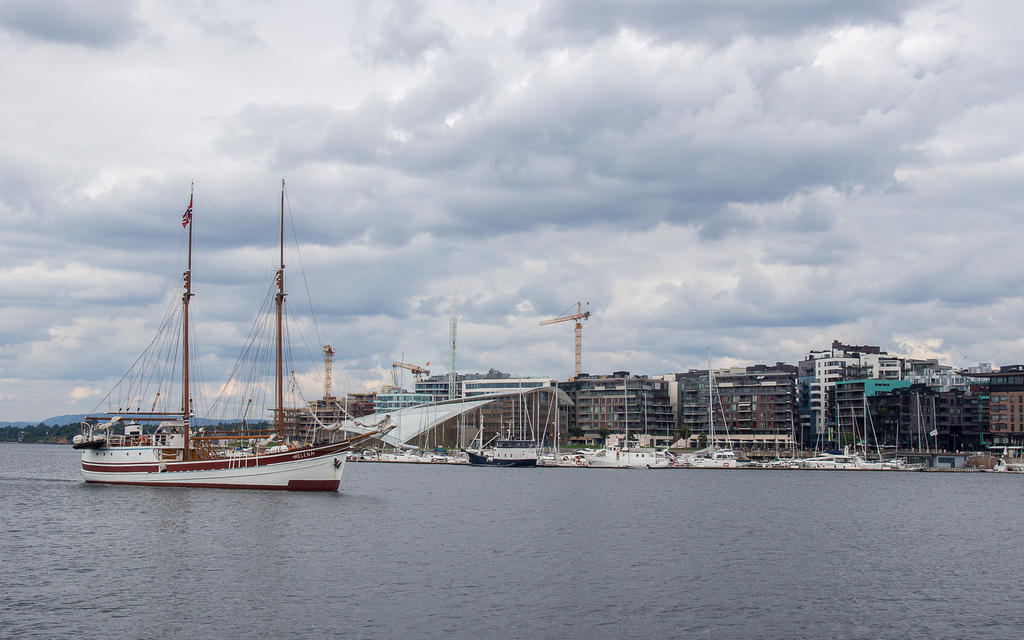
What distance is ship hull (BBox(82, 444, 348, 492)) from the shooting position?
301 ft

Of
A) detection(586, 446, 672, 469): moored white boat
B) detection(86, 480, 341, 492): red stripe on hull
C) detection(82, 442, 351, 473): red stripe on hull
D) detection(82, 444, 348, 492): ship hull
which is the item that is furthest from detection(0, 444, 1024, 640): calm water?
detection(586, 446, 672, 469): moored white boat

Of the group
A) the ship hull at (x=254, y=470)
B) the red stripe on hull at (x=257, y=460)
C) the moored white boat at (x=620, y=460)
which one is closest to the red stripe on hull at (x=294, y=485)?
the ship hull at (x=254, y=470)

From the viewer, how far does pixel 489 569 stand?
50531mm

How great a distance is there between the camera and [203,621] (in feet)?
121

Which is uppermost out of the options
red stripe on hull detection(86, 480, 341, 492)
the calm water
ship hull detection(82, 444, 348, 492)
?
ship hull detection(82, 444, 348, 492)

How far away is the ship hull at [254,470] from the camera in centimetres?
9175

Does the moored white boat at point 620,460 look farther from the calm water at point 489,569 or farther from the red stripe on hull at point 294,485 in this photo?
the red stripe on hull at point 294,485

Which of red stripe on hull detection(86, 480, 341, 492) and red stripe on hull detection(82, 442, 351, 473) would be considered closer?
red stripe on hull detection(82, 442, 351, 473)

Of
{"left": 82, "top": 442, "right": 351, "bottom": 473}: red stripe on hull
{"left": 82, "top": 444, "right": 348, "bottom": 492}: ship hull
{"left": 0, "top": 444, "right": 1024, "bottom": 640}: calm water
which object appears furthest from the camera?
{"left": 82, "top": 444, "right": 348, "bottom": 492}: ship hull

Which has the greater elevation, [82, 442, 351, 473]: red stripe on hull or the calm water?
[82, 442, 351, 473]: red stripe on hull

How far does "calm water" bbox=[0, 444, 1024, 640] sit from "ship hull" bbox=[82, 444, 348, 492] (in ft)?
5.77

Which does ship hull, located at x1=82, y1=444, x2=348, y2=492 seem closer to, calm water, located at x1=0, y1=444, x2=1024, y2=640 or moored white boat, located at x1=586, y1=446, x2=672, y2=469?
calm water, located at x1=0, y1=444, x2=1024, y2=640

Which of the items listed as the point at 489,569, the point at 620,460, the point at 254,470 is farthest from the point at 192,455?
the point at 620,460

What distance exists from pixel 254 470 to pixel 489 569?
156ft
